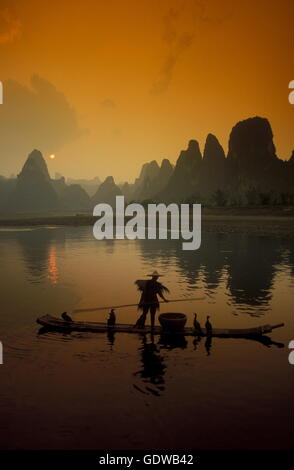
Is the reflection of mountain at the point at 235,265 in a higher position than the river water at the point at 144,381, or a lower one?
lower

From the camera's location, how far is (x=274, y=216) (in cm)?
8738

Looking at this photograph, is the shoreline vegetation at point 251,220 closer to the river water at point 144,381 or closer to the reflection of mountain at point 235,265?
the reflection of mountain at point 235,265

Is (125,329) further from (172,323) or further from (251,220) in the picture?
(251,220)

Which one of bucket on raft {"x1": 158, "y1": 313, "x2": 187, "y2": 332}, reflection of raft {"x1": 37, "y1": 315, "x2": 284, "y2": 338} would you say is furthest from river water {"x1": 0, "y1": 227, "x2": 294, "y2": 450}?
bucket on raft {"x1": 158, "y1": 313, "x2": 187, "y2": 332}

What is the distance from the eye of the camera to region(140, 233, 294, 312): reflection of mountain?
79.5ft

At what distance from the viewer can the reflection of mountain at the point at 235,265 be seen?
953 inches

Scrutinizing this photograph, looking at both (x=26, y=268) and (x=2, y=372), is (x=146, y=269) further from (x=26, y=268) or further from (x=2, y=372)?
(x=2, y=372)

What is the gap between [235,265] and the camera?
35.8m

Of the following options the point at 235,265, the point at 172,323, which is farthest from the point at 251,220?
the point at 172,323

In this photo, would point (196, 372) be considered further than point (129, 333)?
No

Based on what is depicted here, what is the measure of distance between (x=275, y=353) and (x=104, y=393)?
20.6ft

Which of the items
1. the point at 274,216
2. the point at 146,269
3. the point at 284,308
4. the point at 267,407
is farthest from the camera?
the point at 274,216

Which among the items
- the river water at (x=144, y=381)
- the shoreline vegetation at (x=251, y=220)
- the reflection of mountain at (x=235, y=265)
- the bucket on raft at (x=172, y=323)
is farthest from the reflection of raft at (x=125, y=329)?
the shoreline vegetation at (x=251, y=220)

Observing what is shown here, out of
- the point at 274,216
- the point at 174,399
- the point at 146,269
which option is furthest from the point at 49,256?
the point at 274,216
